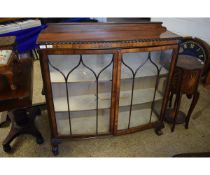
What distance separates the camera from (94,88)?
55.0 inches

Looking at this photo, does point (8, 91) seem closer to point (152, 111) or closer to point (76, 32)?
point (76, 32)

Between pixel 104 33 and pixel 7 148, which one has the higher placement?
pixel 104 33

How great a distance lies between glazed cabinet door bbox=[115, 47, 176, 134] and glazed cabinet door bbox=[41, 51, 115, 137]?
0.11 m

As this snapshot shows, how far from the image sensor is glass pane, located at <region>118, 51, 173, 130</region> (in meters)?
1.29

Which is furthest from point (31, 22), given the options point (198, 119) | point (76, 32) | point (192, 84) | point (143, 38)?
point (198, 119)

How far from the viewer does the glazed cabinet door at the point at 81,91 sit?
1.20 meters

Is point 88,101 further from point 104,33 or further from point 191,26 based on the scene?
point 191,26

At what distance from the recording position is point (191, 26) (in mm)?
2377

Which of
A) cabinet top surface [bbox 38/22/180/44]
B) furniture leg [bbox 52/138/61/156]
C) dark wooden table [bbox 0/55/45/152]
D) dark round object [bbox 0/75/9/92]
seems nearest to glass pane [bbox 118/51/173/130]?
cabinet top surface [bbox 38/22/180/44]

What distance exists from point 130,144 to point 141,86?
0.52 m

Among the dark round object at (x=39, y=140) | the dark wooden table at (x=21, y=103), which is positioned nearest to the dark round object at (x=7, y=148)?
the dark wooden table at (x=21, y=103)

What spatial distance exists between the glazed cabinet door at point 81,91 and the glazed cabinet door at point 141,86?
0.11 metres

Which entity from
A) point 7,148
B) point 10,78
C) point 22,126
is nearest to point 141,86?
point 10,78

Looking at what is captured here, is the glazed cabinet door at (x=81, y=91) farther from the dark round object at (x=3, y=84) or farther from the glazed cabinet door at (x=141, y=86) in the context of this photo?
the dark round object at (x=3, y=84)
